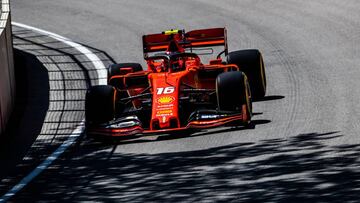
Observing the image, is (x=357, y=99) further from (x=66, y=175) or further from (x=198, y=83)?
(x=66, y=175)

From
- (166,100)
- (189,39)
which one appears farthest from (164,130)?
(189,39)

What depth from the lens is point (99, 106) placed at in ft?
49.4

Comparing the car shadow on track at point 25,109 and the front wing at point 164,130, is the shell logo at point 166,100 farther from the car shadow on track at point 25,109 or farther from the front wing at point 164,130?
the car shadow on track at point 25,109

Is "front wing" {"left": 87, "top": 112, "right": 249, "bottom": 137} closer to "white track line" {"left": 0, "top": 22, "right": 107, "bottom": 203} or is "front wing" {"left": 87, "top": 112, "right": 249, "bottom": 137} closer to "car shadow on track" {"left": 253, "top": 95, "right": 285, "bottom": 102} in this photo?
"white track line" {"left": 0, "top": 22, "right": 107, "bottom": 203}

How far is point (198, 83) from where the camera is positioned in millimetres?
16016

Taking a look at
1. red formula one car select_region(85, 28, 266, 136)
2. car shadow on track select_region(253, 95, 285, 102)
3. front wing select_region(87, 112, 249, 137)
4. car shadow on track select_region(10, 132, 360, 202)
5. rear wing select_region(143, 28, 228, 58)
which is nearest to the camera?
car shadow on track select_region(10, 132, 360, 202)

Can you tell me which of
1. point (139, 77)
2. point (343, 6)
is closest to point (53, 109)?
point (139, 77)

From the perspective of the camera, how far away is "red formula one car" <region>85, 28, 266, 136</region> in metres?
14.7

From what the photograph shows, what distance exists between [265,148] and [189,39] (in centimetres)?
449

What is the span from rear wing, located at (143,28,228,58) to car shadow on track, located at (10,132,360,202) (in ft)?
11.9

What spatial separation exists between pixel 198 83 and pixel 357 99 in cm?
253

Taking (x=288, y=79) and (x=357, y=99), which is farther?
(x=288, y=79)

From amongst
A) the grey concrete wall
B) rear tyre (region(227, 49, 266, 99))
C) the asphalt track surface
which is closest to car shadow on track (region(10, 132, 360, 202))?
the asphalt track surface

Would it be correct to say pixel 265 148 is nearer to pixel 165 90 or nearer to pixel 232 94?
pixel 232 94
